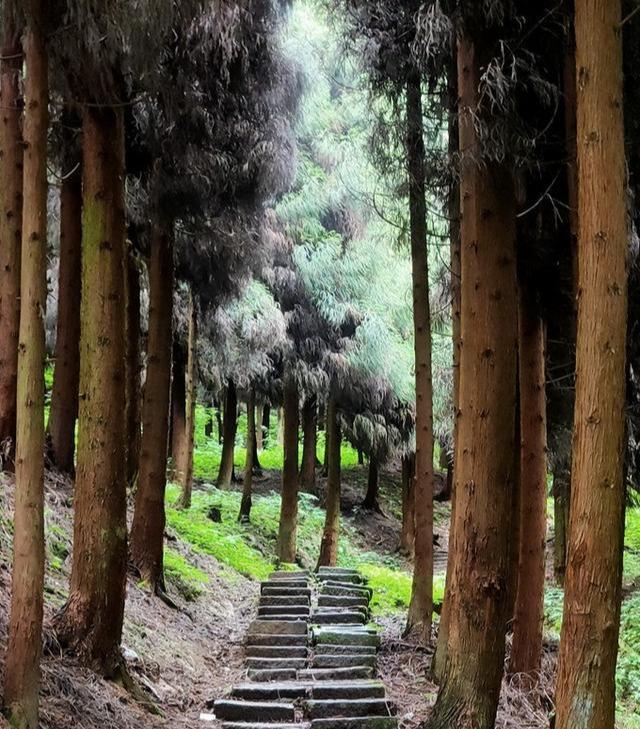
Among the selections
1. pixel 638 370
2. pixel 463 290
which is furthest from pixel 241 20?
pixel 638 370

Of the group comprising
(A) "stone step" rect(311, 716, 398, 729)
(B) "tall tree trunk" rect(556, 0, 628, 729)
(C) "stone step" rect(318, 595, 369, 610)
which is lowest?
(C) "stone step" rect(318, 595, 369, 610)

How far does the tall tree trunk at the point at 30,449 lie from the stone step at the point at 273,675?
3.17 meters

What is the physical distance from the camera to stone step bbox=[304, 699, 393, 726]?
585 centimetres

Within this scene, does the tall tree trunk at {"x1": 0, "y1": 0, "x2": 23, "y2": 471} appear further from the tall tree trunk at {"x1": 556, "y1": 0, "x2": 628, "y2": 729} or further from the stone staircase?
the tall tree trunk at {"x1": 556, "y1": 0, "x2": 628, "y2": 729}

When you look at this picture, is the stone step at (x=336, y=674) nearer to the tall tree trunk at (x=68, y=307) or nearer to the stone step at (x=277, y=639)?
the stone step at (x=277, y=639)

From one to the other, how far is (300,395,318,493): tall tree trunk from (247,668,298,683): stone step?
1227cm

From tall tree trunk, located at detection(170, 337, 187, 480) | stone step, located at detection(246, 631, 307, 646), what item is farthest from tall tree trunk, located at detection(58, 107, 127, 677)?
tall tree trunk, located at detection(170, 337, 187, 480)

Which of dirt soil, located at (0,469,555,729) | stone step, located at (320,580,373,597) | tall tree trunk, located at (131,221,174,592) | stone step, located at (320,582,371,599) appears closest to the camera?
dirt soil, located at (0,469,555,729)

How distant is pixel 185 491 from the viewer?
52.5 feet

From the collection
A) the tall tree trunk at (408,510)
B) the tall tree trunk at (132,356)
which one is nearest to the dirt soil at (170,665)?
the tall tree trunk at (132,356)

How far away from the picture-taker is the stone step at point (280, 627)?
798 centimetres

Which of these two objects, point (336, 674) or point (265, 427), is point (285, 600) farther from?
point (265, 427)

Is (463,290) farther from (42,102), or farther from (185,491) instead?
(185,491)

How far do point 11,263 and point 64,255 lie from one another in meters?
2.39
